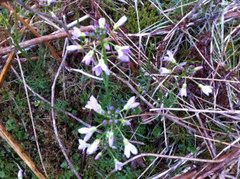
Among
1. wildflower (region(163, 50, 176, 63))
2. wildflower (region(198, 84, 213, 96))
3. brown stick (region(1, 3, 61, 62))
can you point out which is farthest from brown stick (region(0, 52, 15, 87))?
wildflower (region(198, 84, 213, 96))

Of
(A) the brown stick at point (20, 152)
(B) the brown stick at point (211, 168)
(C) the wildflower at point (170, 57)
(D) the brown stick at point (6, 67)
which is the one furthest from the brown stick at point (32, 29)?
(B) the brown stick at point (211, 168)

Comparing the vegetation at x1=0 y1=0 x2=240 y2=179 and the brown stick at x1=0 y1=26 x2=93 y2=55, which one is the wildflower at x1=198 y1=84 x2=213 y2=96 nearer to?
the vegetation at x1=0 y1=0 x2=240 y2=179

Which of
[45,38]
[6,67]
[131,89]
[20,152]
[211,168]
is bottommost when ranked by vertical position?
[211,168]

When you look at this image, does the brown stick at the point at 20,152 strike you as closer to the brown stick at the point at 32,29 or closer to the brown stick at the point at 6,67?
the brown stick at the point at 6,67

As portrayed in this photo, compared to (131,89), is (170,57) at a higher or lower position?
higher

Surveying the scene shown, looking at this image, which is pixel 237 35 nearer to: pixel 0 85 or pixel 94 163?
pixel 94 163

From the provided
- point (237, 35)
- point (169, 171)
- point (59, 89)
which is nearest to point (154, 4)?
point (237, 35)

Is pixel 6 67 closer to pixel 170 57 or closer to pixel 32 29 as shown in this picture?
pixel 32 29

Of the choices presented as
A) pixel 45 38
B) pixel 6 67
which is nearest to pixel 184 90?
pixel 45 38
